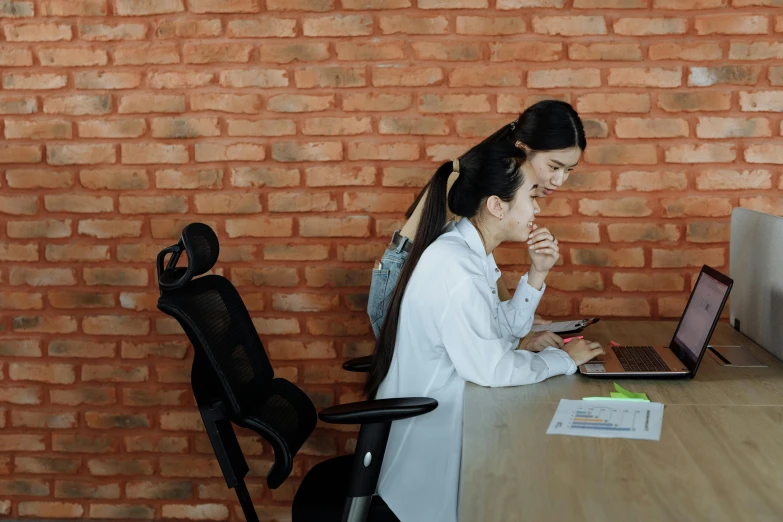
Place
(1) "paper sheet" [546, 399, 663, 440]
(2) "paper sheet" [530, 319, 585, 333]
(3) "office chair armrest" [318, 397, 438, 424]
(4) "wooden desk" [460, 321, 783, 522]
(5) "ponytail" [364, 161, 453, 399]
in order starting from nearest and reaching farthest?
(4) "wooden desk" [460, 321, 783, 522] < (1) "paper sheet" [546, 399, 663, 440] < (3) "office chair armrest" [318, 397, 438, 424] < (5) "ponytail" [364, 161, 453, 399] < (2) "paper sheet" [530, 319, 585, 333]

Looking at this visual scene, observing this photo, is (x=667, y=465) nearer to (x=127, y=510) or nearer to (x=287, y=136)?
(x=287, y=136)

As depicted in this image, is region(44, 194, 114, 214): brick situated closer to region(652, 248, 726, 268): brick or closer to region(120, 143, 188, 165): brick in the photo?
region(120, 143, 188, 165): brick

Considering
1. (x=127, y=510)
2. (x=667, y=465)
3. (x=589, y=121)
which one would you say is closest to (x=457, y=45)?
(x=589, y=121)

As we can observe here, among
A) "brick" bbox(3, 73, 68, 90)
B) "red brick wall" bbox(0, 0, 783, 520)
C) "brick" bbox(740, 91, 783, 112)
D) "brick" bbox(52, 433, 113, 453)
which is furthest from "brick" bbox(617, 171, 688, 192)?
"brick" bbox(52, 433, 113, 453)

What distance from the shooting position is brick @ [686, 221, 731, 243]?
271 cm

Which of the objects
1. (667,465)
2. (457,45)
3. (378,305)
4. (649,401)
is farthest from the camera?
(457,45)

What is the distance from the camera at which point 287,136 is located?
274 centimetres

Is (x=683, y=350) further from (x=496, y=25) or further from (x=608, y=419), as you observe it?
(x=496, y=25)

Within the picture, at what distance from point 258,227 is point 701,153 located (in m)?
1.50

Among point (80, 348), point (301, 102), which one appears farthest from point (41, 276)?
point (301, 102)

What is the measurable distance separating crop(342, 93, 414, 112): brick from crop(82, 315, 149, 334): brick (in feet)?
3.42

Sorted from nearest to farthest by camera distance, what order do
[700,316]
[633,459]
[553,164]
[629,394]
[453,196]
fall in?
[633,459]
[629,394]
[700,316]
[453,196]
[553,164]

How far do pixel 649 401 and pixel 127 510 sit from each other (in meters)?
2.04

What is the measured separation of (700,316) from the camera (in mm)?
2000
